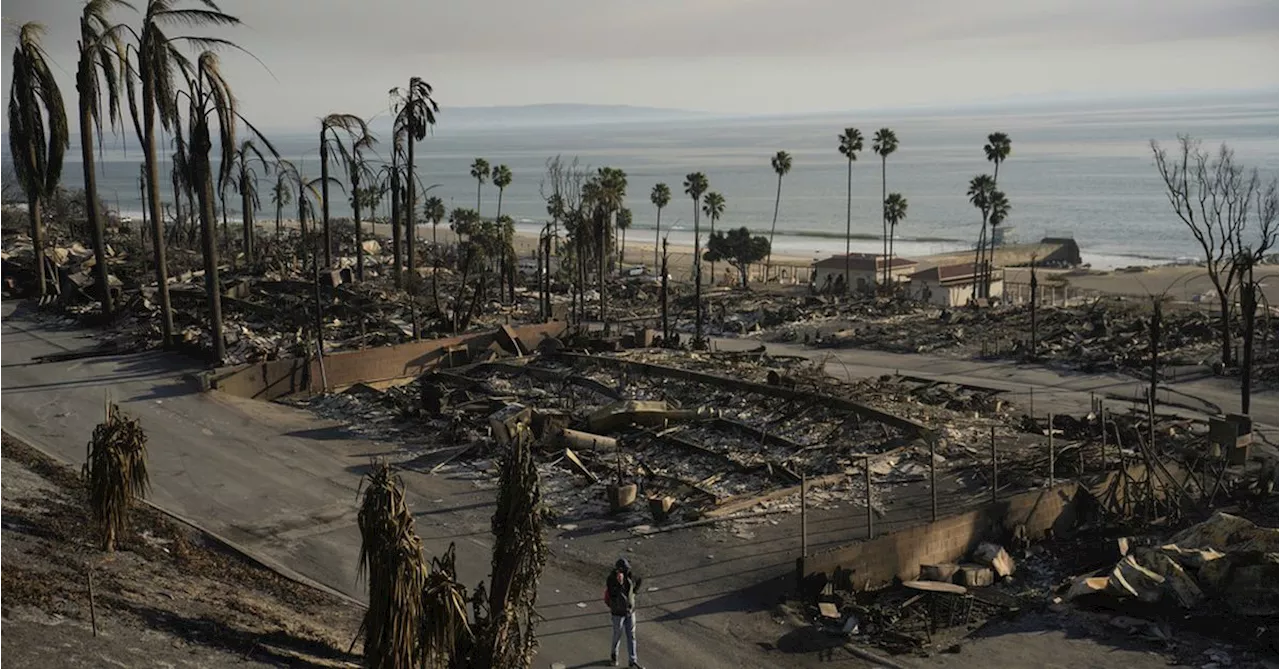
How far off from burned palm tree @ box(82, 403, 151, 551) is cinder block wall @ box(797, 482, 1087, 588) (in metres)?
9.55

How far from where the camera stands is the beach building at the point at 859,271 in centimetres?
6838

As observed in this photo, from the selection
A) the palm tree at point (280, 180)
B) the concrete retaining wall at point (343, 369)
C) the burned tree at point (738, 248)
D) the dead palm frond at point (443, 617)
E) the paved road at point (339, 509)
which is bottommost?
the paved road at point (339, 509)

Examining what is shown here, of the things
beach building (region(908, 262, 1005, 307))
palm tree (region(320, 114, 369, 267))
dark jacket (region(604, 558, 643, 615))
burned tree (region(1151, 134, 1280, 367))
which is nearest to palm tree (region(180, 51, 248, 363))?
palm tree (region(320, 114, 369, 267))

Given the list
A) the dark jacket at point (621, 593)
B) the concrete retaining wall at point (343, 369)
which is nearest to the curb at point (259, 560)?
the dark jacket at point (621, 593)

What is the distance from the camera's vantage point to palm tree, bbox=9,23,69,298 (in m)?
35.6

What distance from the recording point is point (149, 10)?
2955 cm

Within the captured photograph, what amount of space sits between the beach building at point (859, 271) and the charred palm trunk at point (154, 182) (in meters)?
41.4

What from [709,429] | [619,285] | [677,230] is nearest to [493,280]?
[619,285]

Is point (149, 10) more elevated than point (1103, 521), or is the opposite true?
point (149, 10)

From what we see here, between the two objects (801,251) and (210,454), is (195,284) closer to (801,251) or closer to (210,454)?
(210,454)

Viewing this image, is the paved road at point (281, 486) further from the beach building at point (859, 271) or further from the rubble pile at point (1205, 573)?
the beach building at point (859, 271)

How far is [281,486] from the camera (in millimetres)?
22203

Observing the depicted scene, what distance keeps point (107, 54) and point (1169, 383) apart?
3514 cm

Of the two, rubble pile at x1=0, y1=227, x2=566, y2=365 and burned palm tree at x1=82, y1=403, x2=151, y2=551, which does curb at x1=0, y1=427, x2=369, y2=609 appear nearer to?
burned palm tree at x1=82, y1=403, x2=151, y2=551
